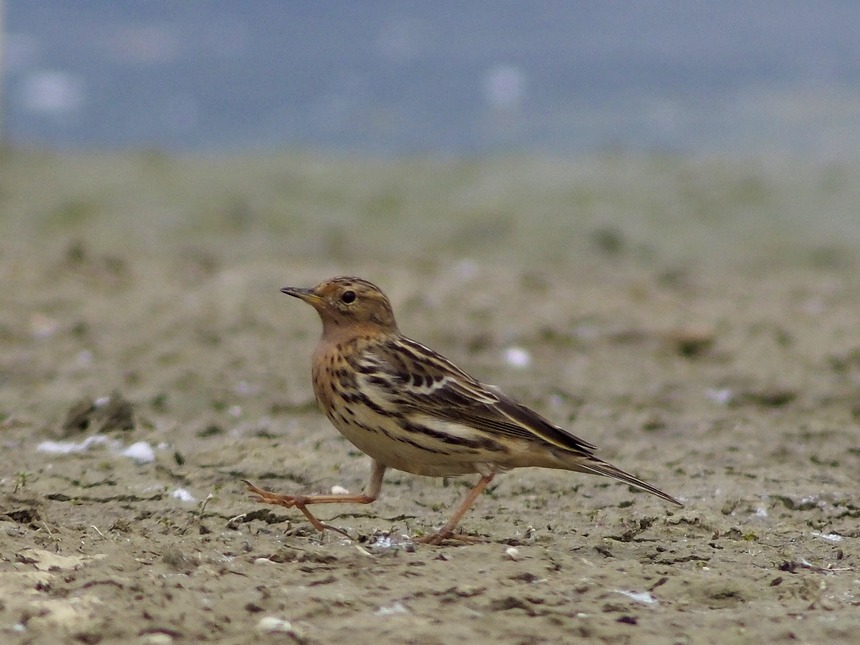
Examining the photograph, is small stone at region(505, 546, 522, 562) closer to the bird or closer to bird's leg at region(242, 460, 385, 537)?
the bird

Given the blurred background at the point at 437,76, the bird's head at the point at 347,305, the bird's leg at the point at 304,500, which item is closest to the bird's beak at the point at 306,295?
the bird's head at the point at 347,305

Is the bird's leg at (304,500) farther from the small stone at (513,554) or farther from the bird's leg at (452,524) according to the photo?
the small stone at (513,554)

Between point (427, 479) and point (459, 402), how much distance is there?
1.31 m

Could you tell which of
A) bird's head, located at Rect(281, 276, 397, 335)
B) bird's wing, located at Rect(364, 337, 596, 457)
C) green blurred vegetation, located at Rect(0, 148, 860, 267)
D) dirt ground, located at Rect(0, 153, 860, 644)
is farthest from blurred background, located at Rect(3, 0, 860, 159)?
bird's wing, located at Rect(364, 337, 596, 457)

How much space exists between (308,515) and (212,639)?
5.12ft

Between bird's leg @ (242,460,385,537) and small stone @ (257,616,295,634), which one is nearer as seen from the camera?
small stone @ (257,616,295,634)

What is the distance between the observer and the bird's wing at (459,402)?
6199 millimetres

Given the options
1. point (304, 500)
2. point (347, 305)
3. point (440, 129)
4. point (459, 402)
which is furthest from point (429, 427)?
point (440, 129)

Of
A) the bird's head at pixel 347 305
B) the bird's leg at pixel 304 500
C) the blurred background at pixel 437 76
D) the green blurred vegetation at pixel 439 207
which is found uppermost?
the blurred background at pixel 437 76

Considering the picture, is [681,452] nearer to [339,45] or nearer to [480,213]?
[480,213]

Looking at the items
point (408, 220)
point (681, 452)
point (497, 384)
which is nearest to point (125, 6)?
point (408, 220)

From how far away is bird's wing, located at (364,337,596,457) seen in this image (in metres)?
6.20

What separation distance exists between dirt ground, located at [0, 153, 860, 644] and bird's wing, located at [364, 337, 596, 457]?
463 millimetres

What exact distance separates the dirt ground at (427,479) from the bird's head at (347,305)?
33.7 inches
